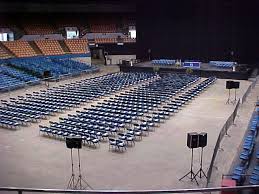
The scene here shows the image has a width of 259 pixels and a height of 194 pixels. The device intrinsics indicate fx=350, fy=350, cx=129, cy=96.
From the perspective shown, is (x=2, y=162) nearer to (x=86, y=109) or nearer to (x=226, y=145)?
(x=86, y=109)

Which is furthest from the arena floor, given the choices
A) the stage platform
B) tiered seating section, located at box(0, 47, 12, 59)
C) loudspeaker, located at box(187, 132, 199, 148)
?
tiered seating section, located at box(0, 47, 12, 59)

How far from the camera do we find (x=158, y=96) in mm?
27781

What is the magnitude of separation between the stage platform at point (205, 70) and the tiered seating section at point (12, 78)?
1243 centimetres

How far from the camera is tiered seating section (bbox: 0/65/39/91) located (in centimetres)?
3216

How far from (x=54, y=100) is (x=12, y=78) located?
34.1 ft

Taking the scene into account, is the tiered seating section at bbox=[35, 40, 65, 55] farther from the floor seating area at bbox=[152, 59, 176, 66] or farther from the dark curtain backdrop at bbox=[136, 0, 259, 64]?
the floor seating area at bbox=[152, 59, 176, 66]

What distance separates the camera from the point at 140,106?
2445cm

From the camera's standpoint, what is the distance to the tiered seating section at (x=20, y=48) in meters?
42.8

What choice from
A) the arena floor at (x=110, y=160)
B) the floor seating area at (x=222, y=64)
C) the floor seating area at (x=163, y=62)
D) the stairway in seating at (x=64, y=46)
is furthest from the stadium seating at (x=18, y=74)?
the floor seating area at (x=222, y=64)

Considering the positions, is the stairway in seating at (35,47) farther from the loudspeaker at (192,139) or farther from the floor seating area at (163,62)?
the loudspeaker at (192,139)

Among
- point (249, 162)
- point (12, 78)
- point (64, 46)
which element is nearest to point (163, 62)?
point (64, 46)

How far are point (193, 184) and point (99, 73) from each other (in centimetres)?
3047

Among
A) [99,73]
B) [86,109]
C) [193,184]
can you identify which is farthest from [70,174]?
[99,73]

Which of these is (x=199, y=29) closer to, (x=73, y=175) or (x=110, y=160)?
(x=110, y=160)
